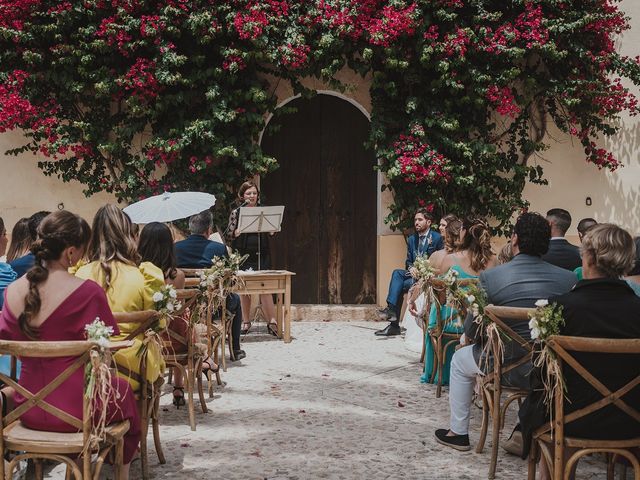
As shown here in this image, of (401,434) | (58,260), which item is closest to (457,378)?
(401,434)

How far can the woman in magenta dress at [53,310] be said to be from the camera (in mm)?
3086

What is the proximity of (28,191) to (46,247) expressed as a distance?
777cm

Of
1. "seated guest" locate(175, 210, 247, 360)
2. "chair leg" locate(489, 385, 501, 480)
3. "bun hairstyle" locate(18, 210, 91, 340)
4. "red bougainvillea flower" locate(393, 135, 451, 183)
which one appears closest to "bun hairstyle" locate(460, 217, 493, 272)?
"chair leg" locate(489, 385, 501, 480)

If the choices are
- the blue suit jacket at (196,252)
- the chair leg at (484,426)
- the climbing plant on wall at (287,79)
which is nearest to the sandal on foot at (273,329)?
the blue suit jacket at (196,252)

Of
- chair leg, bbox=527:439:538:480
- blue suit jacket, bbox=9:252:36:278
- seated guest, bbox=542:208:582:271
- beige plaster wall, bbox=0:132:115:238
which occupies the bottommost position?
chair leg, bbox=527:439:538:480

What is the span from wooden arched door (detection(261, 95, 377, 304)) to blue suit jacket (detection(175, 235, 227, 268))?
3749 mm

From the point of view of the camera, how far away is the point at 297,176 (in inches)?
430

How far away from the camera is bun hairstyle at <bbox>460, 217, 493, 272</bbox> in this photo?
582cm

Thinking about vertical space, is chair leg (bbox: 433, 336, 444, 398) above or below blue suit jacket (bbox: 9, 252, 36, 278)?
below

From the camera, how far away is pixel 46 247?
10.3 feet

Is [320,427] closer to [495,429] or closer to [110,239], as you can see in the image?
[495,429]

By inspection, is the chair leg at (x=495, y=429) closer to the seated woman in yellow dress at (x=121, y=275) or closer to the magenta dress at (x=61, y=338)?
the seated woman in yellow dress at (x=121, y=275)

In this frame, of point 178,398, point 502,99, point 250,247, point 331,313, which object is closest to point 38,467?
point 178,398

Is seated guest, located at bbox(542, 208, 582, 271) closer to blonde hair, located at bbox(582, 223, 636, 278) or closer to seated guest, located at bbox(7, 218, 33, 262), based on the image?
blonde hair, located at bbox(582, 223, 636, 278)
